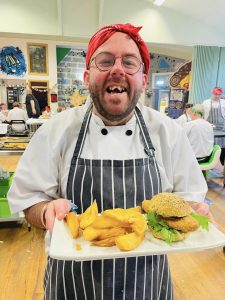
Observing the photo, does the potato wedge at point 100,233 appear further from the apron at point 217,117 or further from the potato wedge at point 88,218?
the apron at point 217,117

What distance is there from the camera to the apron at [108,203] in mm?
990

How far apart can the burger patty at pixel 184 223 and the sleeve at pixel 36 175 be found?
1.57 ft

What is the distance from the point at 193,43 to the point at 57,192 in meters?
6.25

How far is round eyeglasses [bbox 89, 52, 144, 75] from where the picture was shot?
962 millimetres

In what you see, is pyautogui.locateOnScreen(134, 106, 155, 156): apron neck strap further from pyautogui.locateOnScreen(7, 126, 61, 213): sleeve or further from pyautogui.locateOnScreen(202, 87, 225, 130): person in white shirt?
pyautogui.locateOnScreen(202, 87, 225, 130): person in white shirt

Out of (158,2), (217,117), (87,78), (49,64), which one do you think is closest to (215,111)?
(217,117)

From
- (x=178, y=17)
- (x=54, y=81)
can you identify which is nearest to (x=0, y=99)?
(x=54, y=81)

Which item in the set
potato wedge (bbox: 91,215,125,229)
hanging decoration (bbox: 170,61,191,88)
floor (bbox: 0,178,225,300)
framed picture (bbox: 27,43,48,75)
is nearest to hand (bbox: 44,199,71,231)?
potato wedge (bbox: 91,215,125,229)

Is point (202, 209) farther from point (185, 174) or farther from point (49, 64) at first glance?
point (49, 64)

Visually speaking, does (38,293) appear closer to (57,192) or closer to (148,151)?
(57,192)

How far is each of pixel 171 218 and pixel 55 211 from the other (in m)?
0.42

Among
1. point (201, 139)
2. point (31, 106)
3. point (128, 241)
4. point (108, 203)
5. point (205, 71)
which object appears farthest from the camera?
point (31, 106)

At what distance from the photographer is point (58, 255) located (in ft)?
2.41

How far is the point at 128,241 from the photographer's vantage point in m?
0.79
